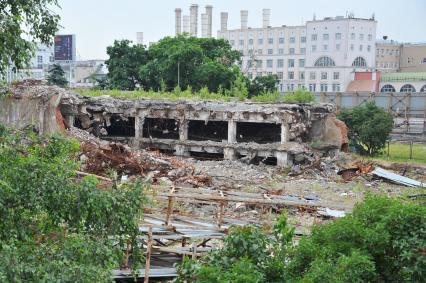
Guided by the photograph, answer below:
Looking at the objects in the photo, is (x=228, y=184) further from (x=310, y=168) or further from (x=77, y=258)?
(x=77, y=258)

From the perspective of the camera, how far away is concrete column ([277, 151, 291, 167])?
24391mm

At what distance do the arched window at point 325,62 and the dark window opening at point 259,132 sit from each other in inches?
1492

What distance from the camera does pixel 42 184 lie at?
21.9 feet

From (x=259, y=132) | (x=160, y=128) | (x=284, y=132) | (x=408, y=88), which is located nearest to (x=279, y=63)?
(x=408, y=88)

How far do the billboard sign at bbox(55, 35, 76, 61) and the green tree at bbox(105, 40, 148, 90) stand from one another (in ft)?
64.2

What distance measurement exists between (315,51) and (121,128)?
40.9 m

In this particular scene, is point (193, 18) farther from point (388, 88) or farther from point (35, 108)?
point (35, 108)

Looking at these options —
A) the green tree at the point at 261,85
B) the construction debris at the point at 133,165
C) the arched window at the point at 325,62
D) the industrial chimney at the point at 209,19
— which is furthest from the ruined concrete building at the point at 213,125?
the industrial chimney at the point at 209,19

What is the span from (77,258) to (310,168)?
59.1ft

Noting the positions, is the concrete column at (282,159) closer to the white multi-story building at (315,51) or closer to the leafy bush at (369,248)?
the leafy bush at (369,248)

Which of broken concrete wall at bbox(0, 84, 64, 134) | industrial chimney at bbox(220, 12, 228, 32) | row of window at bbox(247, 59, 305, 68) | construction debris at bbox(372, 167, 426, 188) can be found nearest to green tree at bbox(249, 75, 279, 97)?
broken concrete wall at bbox(0, 84, 64, 134)

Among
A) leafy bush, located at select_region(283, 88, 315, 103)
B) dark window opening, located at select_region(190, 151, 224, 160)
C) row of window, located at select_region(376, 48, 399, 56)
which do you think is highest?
row of window, located at select_region(376, 48, 399, 56)

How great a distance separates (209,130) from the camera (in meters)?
29.3

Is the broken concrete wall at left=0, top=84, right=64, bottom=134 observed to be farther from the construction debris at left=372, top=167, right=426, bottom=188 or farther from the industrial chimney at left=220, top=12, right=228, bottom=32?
the industrial chimney at left=220, top=12, right=228, bottom=32
